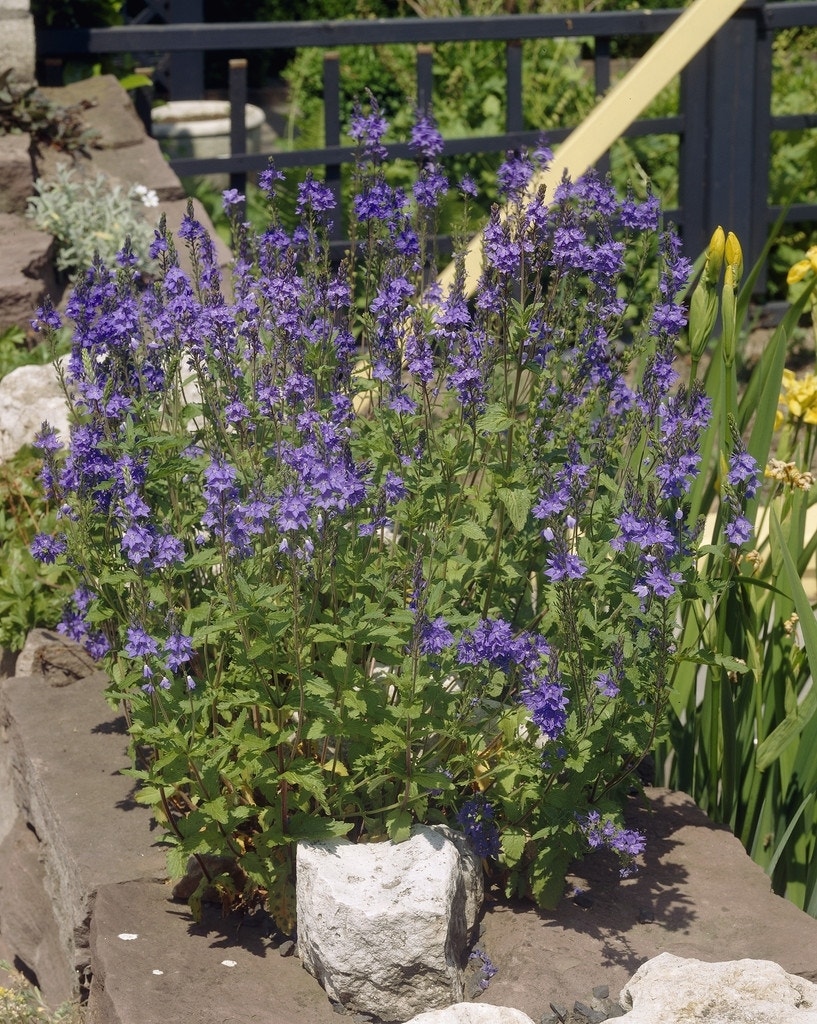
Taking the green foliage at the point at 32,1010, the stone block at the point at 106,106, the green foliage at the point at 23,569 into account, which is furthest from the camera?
the stone block at the point at 106,106

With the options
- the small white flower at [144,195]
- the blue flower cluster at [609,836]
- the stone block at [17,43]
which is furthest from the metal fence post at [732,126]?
the blue flower cluster at [609,836]

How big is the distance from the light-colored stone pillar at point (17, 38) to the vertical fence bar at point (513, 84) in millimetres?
2305

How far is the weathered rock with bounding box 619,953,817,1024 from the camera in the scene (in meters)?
2.43

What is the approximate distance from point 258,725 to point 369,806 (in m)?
0.31

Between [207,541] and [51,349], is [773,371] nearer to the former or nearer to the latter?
[207,541]

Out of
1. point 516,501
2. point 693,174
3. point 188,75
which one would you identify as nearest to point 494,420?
point 516,501

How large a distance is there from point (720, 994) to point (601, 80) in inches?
219

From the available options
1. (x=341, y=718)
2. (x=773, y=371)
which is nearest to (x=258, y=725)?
(x=341, y=718)

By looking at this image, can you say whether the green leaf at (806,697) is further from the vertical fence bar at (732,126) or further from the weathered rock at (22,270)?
the vertical fence bar at (732,126)

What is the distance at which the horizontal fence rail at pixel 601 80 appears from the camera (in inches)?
252

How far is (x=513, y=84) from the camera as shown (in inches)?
270

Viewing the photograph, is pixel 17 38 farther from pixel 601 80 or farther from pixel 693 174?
pixel 693 174

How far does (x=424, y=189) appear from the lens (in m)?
3.23

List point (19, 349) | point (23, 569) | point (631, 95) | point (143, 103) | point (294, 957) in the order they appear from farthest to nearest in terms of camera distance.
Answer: point (143, 103) → point (631, 95) → point (19, 349) → point (23, 569) → point (294, 957)
